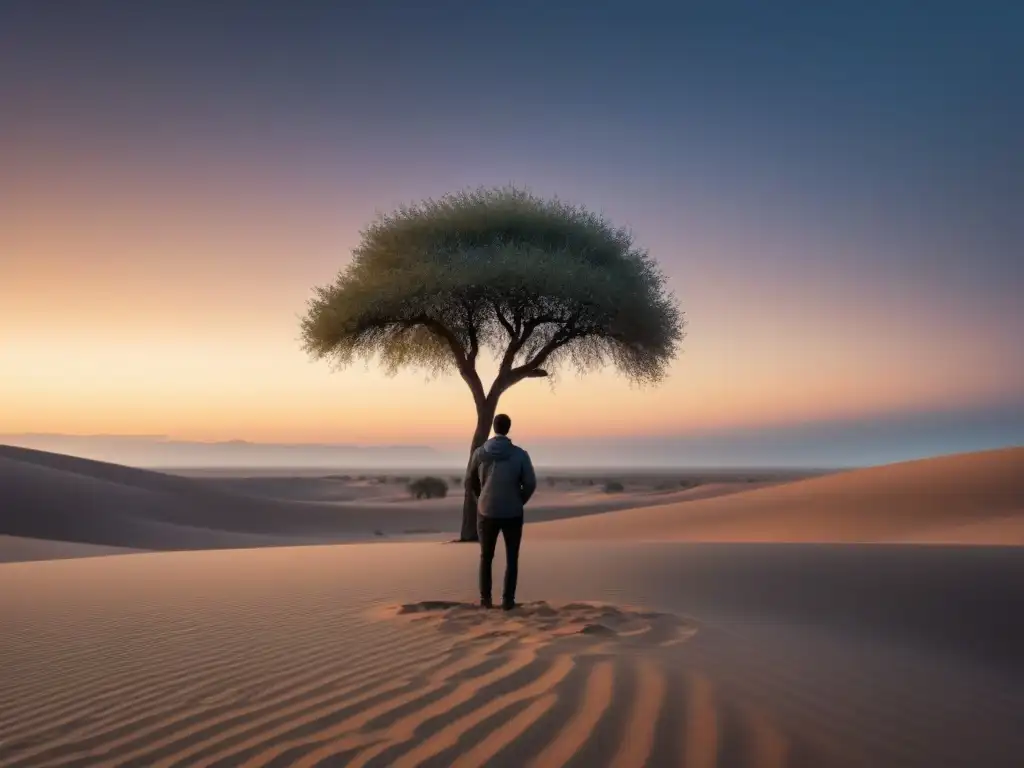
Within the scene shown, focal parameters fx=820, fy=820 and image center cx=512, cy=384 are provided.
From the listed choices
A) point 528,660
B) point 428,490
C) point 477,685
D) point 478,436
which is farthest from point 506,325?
point 428,490

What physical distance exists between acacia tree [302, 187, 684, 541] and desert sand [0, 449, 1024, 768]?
21.5 feet

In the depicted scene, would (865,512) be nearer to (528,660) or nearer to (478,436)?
(478,436)

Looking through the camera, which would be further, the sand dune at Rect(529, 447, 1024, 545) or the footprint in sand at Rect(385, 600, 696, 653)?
the sand dune at Rect(529, 447, 1024, 545)

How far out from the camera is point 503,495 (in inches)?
328

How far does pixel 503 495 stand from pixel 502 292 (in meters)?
11.7

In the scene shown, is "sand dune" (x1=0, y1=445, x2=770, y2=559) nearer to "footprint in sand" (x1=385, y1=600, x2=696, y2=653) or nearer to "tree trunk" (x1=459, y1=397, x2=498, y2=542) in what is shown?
"tree trunk" (x1=459, y1=397, x2=498, y2=542)

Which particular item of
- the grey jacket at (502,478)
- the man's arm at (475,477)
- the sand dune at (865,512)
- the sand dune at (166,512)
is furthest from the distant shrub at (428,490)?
the grey jacket at (502,478)

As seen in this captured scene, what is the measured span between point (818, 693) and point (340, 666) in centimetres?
333

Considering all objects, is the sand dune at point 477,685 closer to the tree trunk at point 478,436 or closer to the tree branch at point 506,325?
the tree trunk at point 478,436

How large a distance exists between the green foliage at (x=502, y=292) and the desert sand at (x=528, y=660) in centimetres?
663

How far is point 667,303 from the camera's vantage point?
70.2 feet

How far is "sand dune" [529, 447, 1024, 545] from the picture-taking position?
2112cm

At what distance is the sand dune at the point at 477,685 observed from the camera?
431 centimetres

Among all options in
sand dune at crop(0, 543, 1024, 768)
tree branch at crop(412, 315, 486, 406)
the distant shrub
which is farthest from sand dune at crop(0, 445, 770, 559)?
sand dune at crop(0, 543, 1024, 768)
